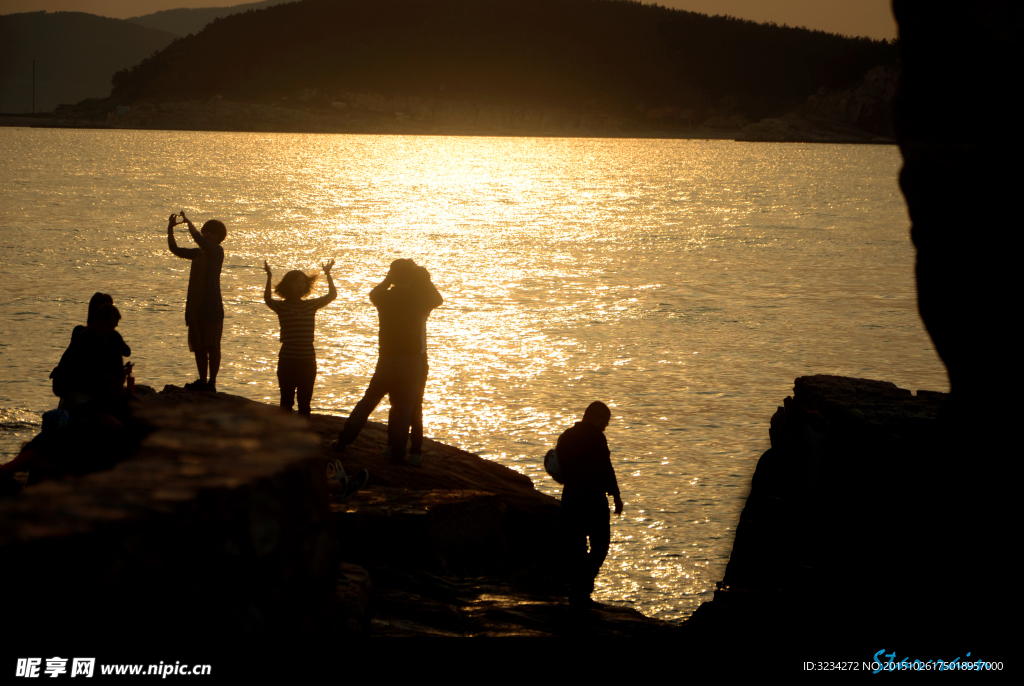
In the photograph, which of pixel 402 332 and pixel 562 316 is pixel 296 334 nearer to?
pixel 402 332

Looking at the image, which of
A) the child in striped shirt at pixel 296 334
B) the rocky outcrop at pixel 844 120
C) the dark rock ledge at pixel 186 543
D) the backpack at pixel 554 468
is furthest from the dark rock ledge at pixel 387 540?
the rocky outcrop at pixel 844 120

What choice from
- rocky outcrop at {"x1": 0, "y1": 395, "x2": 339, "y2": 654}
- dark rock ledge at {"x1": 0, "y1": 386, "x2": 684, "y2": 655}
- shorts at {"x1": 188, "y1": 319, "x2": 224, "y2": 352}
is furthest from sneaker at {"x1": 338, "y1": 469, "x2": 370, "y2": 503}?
rocky outcrop at {"x1": 0, "y1": 395, "x2": 339, "y2": 654}

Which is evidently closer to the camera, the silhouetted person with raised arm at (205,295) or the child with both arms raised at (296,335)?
the child with both arms raised at (296,335)

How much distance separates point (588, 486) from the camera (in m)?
5.89

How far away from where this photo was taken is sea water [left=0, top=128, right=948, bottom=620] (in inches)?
423

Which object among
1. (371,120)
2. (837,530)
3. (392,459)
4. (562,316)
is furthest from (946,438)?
(371,120)

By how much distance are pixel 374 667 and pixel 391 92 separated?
660ft

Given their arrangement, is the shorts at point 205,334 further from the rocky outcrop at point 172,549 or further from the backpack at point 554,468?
the rocky outcrop at point 172,549

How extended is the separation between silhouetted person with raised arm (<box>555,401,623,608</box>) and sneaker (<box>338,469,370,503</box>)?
1.36 metres

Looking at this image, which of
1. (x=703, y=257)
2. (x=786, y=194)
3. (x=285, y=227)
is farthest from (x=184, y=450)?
(x=786, y=194)

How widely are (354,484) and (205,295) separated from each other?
126 inches

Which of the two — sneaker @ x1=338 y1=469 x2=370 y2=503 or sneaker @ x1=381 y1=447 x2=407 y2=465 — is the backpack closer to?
sneaker @ x1=338 y1=469 x2=370 y2=503

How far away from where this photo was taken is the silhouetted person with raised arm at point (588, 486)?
232 inches

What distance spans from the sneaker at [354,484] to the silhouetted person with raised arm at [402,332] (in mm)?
852
